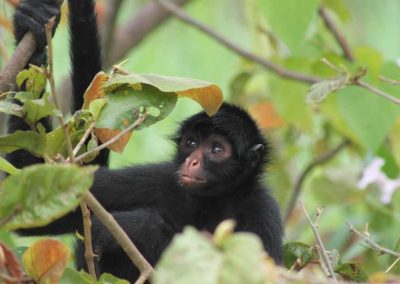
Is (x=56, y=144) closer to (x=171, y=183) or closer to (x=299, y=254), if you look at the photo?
(x=299, y=254)

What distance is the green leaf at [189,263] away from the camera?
87.8 inches

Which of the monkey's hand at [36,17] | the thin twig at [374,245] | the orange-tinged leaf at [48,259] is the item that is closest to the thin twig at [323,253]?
the thin twig at [374,245]

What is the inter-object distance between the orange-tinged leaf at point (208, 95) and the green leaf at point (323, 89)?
75 cm

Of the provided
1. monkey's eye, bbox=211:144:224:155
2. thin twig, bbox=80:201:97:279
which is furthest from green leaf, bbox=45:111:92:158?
monkey's eye, bbox=211:144:224:155

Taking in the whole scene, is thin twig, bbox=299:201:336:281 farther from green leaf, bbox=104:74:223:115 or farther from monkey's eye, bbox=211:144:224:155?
monkey's eye, bbox=211:144:224:155

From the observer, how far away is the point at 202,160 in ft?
19.3

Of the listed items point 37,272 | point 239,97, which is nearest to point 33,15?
point 37,272

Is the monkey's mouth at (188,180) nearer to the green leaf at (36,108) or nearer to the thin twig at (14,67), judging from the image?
the thin twig at (14,67)

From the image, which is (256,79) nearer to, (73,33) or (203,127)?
(203,127)

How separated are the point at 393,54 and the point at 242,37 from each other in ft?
6.53

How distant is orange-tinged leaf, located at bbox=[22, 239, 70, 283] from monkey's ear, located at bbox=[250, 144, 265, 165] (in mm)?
3167

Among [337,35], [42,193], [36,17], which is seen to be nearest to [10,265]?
[42,193]

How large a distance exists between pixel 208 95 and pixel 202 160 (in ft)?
6.61

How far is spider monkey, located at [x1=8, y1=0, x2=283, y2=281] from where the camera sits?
536 centimetres
